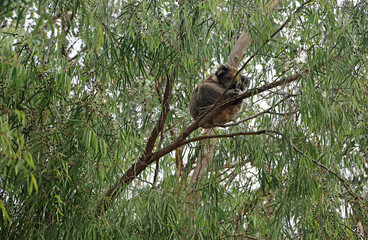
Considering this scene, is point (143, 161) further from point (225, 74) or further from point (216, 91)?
point (225, 74)

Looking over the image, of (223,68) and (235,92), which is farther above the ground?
(223,68)

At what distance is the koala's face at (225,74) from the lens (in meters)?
5.30

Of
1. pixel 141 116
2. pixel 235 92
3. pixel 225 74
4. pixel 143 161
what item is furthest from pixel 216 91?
pixel 141 116

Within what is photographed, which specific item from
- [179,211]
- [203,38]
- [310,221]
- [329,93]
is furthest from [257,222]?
[203,38]

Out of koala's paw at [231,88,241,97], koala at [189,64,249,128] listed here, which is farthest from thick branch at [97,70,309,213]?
koala at [189,64,249,128]

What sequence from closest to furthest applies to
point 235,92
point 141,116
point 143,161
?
point 141,116 → point 143,161 → point 235,92

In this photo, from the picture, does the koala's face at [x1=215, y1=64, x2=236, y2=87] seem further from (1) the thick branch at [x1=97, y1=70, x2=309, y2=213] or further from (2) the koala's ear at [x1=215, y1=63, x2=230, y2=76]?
(1) the thick branch at [x1=97, y1=70, x2=309, y2=213]

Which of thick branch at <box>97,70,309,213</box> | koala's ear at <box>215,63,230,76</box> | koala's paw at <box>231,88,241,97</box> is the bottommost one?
thick branch at <box>97,70,309,213</box>

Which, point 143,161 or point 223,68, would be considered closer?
point 143,161

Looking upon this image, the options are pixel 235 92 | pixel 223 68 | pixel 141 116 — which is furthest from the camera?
A: pixel 223 68

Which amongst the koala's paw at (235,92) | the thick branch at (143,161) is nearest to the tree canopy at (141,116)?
the thick branch at (143,161)

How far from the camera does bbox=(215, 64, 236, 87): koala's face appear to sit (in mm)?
5297

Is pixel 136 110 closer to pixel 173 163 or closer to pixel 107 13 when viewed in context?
pixel 107 13

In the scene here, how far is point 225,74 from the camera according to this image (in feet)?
17.6
